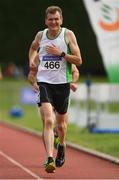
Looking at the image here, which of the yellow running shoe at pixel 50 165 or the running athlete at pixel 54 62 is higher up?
the running athlete at pixel 54 62

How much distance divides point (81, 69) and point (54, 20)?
172 feet

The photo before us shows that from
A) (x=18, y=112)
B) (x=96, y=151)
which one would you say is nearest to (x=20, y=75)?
(x=18, y=112)

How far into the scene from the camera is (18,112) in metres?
30.1

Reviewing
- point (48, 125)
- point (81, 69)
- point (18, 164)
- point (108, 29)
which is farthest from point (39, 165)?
point (81, 69)

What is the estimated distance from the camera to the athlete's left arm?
33.1 ft

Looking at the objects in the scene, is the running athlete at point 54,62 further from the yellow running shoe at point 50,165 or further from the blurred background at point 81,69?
the blurred background at point 81,69

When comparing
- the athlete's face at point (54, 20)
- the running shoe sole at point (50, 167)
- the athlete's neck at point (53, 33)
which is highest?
the athlete's face at point (54, 20)

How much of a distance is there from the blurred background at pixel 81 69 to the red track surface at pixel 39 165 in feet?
3.50

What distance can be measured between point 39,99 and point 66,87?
0.42 meters

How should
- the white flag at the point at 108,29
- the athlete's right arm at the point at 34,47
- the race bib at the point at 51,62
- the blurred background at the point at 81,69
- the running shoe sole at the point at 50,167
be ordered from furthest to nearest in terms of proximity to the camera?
1. the blurred background at the point at 81,69
2. the white flag at the point at 108,29
3. the athlete's right arm at the point at 34,47
4. the race bib at the point at 51,62
5. the running shoe sole at the point at 50,167

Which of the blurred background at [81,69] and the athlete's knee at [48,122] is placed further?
the blurred background at [81,69]

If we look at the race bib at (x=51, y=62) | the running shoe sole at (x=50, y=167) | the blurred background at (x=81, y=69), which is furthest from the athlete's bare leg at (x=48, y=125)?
the blurred background at (x=81, y=69)

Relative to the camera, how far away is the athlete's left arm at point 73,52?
10094 millimetres

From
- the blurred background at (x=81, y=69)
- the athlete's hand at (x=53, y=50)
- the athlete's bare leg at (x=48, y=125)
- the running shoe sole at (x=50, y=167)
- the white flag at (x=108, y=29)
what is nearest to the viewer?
the running shoe sole at (x=50, y=167)
